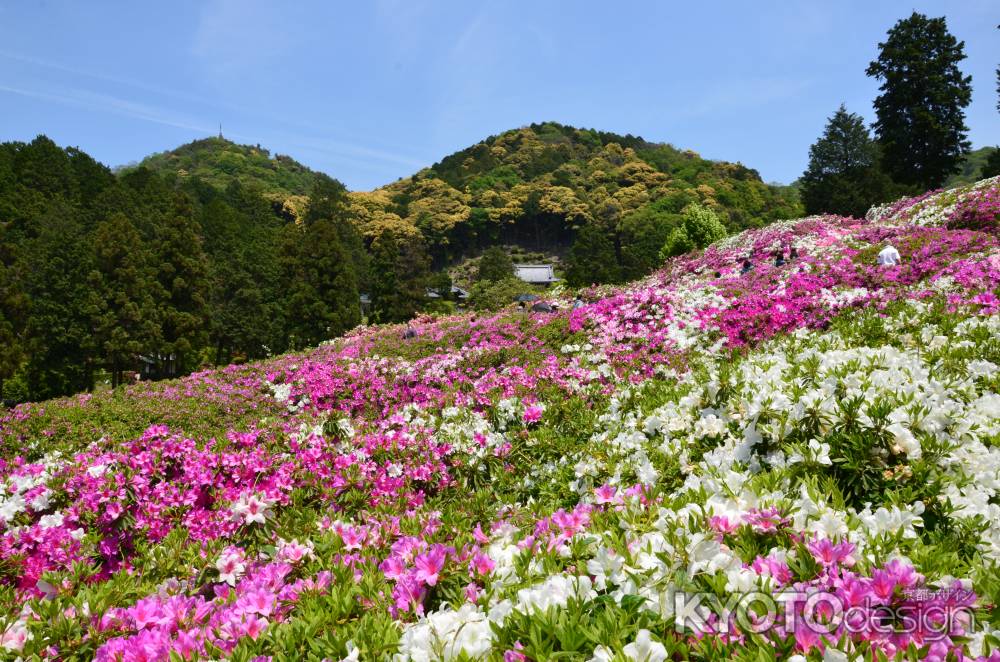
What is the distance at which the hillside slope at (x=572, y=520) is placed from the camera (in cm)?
188

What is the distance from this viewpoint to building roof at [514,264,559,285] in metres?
71.6

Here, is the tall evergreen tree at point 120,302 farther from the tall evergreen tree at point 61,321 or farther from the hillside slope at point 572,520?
the hillside slope at point 572,520

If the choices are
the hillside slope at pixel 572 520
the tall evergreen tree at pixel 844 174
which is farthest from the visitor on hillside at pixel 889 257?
the tall evergreen tree at pixel 844 174

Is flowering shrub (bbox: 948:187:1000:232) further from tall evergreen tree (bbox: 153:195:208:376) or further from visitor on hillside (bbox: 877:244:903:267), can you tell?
tall evergreen tree (bbox: 153:195:208:376)

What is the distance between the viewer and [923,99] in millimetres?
31750

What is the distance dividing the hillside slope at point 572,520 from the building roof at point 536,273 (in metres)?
63.7

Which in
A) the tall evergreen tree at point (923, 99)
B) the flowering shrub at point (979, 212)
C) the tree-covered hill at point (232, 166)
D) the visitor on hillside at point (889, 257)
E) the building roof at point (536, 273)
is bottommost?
the visitor on hillside at point (889, 257)

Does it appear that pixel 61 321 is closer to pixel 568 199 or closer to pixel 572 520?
pixel 572 520

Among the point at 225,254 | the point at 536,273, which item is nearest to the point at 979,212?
the point at 225,254

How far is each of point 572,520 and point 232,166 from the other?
127767mm

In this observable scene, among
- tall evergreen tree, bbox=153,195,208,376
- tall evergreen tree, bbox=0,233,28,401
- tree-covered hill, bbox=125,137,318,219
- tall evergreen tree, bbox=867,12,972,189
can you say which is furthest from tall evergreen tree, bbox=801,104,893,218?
tree-covered hill, bbox=125,137,318,219

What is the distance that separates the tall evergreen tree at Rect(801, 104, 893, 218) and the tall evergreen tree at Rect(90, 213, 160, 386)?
40293 millimetres

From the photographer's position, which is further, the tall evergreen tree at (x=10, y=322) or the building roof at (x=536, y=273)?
the building roof at (x=536, y=273)

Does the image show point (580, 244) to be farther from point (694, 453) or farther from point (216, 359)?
point (694, 453)
